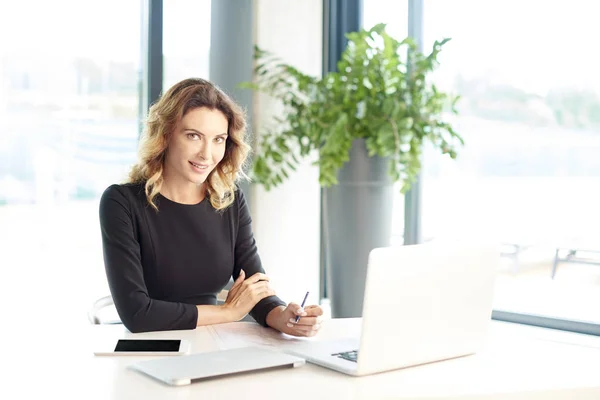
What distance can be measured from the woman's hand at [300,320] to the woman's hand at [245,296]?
0.14m

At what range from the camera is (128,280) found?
97.7 inches

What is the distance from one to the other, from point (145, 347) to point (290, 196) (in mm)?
2602

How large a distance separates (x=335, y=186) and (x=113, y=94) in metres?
1.29

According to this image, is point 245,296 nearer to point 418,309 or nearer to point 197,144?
point 197,144

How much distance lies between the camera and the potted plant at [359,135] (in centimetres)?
390

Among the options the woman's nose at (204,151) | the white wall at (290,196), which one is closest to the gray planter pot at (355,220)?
the white wall at (290,196)

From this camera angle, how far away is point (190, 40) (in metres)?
4.36

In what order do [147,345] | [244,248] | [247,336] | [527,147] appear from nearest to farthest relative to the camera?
[147,345]
[247,336]
[244,248]
[527,147]

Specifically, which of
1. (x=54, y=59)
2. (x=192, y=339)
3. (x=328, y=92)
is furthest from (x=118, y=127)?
(x=192, y=339)

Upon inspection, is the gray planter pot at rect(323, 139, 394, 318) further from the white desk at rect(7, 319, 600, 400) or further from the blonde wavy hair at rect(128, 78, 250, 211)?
the white desk at rect(7, 319, 600, 400)

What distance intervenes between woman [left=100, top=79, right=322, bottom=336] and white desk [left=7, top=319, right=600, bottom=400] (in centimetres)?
38

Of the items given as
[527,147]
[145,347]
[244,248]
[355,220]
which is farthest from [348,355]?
[527,147]

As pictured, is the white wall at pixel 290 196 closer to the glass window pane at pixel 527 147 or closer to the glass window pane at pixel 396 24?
the glass window pane at pixel 396 24

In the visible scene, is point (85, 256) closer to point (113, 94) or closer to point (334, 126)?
point (113, 94)
